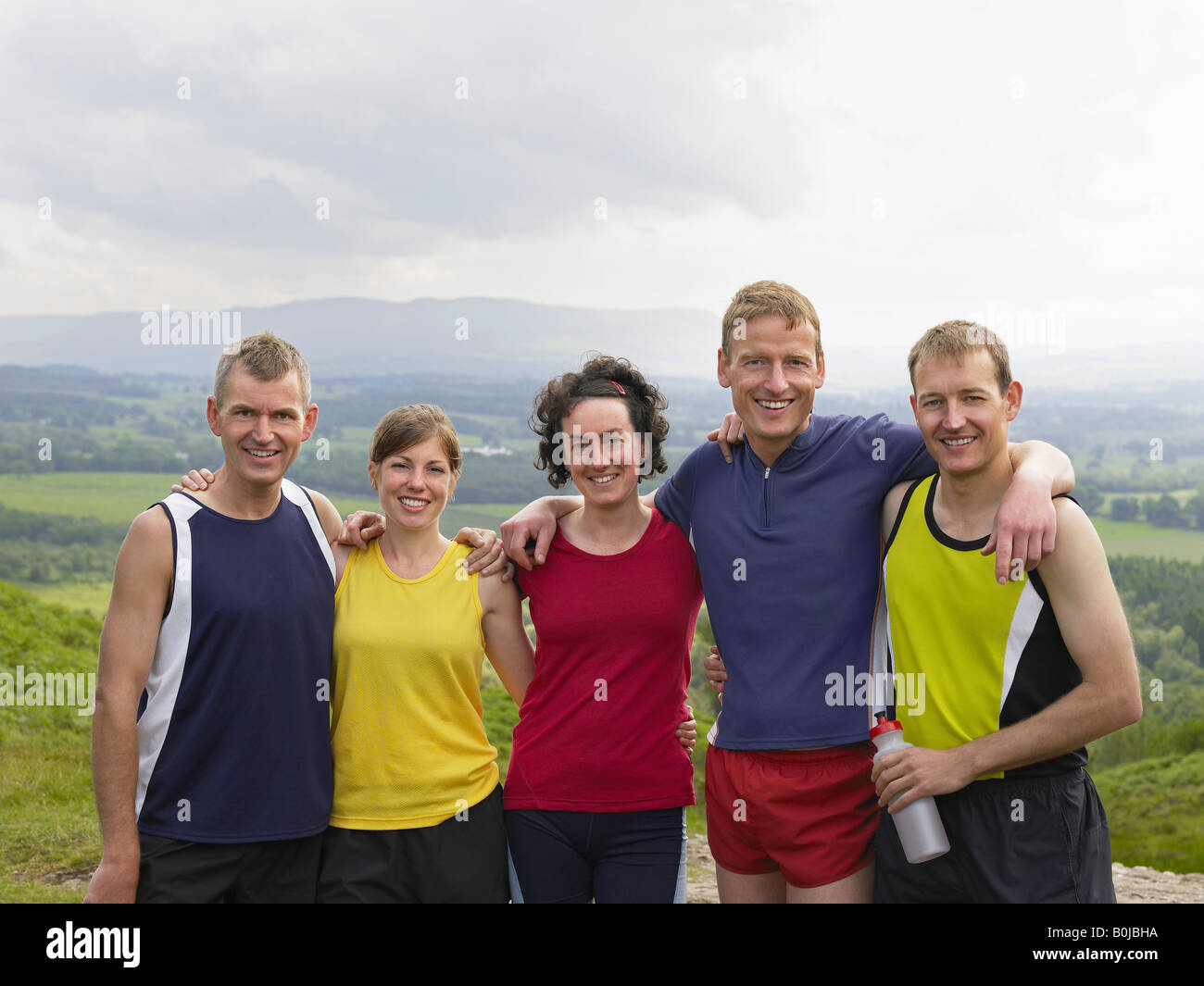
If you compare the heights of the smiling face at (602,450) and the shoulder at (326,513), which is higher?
the smiling face at (602,450)

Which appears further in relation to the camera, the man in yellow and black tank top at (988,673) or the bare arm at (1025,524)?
the man in yellow and black tank top at (988,673)

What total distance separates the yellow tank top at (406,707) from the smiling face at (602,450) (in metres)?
0.85

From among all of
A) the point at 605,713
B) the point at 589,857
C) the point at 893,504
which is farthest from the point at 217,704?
the point at 893,504

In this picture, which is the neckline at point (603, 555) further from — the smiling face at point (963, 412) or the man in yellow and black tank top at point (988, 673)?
the smiling face at point (963, 412)

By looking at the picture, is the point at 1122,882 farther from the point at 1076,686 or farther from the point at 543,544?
the point at 543,544

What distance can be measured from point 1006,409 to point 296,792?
12.5 ft

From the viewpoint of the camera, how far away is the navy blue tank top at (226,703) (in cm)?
471

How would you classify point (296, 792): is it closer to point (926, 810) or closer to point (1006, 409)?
point (926, 810)

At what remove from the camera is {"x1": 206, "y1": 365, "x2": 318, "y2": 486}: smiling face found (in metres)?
4.89

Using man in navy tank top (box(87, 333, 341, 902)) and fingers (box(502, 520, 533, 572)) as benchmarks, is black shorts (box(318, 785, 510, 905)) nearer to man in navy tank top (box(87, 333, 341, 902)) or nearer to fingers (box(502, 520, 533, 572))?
man in navy tank top (box(87, 333, 341, 902))

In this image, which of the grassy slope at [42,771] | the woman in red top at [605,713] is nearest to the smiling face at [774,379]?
the woman in red top at [605,713]

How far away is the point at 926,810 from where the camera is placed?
4.45 meters

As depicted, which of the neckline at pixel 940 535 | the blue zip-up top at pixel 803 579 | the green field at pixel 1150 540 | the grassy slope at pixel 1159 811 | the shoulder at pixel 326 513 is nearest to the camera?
the neckline at pixel 940 535
